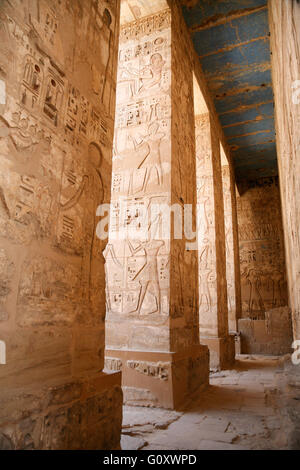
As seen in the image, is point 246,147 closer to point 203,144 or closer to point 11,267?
point 203,144

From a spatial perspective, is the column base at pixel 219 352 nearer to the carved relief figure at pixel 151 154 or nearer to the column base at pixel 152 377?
the column base at pixel 152 377

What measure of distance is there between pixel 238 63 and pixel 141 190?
4.70m

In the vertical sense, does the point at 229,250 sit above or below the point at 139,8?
below

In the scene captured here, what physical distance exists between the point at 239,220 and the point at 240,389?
9.34 meters

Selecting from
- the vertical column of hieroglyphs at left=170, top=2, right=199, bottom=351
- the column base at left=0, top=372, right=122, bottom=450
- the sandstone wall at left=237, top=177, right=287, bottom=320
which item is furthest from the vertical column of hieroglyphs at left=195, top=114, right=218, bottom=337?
the sandstone wall at left=237, top=177, right=287, bottom=320

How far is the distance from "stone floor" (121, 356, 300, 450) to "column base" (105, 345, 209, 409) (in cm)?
11

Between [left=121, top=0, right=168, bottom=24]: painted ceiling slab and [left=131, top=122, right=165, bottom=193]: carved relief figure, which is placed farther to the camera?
[left=121, top=0, right=168, bottom=24]: painted ceiling slab

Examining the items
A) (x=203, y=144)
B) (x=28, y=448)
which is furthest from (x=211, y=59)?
(x=28, y=448)

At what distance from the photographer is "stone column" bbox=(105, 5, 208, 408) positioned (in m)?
3.61

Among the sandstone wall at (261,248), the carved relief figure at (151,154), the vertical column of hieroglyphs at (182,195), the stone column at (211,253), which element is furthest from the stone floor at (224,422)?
the sandstone wall at (261,248)

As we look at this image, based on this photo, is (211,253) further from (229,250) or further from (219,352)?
(229,250)

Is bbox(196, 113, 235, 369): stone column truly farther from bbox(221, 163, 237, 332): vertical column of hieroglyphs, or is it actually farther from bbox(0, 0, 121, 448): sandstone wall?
bbox(0, 0, 121, 448): sandstone wall

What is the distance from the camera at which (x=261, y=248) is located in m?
12.5

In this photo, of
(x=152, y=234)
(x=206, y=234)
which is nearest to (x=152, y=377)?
(x=152, y=234)
